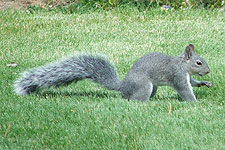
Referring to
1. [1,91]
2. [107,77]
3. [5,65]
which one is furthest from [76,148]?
[5,65]

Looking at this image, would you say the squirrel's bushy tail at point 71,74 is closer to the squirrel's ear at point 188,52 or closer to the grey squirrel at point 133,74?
the grey squirrel at point 133,74

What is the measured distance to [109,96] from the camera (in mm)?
4965

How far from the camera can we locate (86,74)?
476 centimetres

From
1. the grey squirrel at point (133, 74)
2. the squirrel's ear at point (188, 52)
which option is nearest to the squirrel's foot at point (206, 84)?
the grey squirrel at point (133, 74)

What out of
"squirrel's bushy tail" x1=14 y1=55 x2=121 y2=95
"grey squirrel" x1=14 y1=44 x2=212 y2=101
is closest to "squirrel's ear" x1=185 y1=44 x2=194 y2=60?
"grey squirrel" x1=14 y1=44 x2=212 y2=101

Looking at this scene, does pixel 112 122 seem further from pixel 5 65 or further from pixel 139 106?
pixel 5 65

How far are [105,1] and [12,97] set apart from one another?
5.13m

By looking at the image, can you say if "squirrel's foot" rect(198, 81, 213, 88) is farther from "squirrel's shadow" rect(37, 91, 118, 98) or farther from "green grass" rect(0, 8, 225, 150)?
"squirrel's shadow" rect(37, 91, 118, 98)

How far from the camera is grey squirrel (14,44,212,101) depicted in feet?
15.3

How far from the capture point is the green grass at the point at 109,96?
3744 millimetres

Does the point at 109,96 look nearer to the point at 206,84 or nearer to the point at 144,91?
the point at 144,91

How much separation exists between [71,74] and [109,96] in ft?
1.58

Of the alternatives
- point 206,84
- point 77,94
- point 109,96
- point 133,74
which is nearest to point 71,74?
point 77,94

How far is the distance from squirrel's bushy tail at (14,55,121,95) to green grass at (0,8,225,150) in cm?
15
